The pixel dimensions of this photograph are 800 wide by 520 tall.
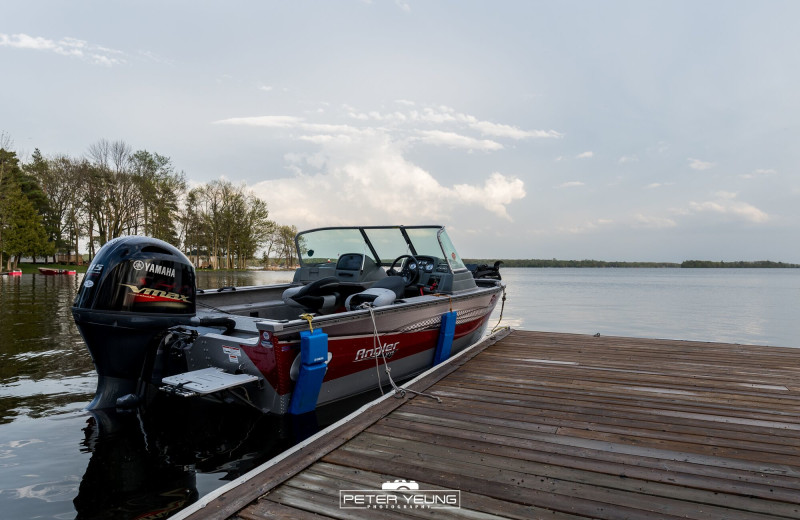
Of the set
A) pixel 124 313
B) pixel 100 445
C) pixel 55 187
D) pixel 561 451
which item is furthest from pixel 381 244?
pixel 55 187

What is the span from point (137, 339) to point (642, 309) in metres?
20.6

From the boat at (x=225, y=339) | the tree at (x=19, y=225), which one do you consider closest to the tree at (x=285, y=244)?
the tree at (x=19, y=225)

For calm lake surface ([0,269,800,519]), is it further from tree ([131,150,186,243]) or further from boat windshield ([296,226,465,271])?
tree ([131,150,186,243])

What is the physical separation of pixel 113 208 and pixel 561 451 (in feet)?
133

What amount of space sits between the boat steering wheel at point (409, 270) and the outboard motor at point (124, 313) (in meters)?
3.41

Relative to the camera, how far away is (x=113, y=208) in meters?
35.3

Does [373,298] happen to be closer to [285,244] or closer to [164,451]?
[164,451]

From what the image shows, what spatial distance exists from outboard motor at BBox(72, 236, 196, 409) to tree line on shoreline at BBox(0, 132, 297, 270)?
34293 millimetres

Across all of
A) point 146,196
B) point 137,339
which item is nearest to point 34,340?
point 137,339

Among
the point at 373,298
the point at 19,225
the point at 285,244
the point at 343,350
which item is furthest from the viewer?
the point at 285,244

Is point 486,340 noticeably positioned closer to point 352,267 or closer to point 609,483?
point 352,267

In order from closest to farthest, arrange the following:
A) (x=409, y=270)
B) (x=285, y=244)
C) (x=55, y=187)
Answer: (x=409, y=270)
(x=55, y=187)
(x=285, y=244)

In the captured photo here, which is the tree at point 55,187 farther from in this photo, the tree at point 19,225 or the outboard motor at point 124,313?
the outboard motor at point 124,313

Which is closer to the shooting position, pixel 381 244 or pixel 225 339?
pixel 225 339
